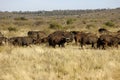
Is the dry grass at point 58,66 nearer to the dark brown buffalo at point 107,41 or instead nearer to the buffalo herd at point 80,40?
the dark brown buffalo at point 107,41

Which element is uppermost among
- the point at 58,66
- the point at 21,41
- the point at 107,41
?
the point at 58,66

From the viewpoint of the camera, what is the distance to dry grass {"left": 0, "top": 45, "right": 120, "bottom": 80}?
11.5 m

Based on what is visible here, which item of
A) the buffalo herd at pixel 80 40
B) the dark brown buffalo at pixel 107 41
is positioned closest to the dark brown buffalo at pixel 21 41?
the buffalo herd at pixel 80 40

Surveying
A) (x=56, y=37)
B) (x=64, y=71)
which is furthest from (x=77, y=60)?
(x=56, y=37)

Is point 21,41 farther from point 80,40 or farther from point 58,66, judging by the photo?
point 58,66

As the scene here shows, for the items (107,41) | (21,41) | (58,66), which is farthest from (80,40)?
(58,66)

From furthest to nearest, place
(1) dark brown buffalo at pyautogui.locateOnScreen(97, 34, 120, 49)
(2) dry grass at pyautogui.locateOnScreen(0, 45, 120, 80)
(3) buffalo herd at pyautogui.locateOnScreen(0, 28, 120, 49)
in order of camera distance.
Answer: (3) buffalo herd at pyautogui.locateOnScreen(0, 28, 120, 49) < (1) dark brown buffalo at pyautogui.locateOnScreen(97, 34, 120, 49) < (2) dry grass at pyautogui.locateOnScreen(0, 45, 120, 80)

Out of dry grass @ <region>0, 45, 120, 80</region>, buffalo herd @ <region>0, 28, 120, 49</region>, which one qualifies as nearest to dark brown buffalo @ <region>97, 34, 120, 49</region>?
buffalo herd @ <region>0, 28, 120, 49</region>

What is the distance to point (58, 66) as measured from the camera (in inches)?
493

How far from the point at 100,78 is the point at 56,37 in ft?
36.2

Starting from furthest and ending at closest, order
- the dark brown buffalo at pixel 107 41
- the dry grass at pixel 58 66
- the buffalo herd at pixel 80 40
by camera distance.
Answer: the buffalo herd at pixel 80 40
the dark brown buffalo at pixel 107 41
the dry grass at pixel 58 66

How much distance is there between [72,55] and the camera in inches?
587

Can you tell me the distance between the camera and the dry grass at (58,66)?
11469 mm

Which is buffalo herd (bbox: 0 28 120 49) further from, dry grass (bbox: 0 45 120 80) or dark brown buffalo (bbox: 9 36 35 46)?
dry grass (bbox: 0 45 120 80)
